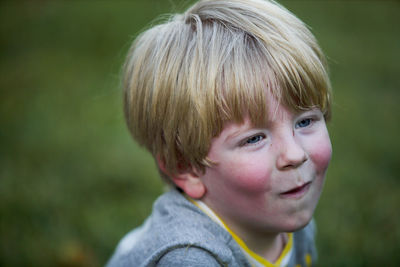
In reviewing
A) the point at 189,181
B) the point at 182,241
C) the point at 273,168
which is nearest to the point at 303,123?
the point at 273,168

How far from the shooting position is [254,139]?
1.57 meters

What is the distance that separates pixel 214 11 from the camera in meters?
1.74

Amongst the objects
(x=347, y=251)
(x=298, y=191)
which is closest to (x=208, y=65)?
(x=298, y=191)

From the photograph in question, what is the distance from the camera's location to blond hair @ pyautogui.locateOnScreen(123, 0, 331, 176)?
155 cm

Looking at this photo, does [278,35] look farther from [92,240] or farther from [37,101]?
[37,101]

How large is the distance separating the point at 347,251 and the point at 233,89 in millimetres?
1845

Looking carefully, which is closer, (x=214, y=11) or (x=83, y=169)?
(x=214, y=11)

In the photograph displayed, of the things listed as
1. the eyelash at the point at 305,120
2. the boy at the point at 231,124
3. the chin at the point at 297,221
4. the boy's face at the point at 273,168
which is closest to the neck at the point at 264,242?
the boy at the point at 231,124

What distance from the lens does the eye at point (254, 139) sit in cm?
156

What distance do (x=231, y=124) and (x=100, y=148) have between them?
9.53ft

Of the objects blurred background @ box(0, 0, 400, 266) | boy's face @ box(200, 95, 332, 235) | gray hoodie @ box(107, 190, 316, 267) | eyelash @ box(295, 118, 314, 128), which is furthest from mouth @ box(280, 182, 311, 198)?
blurred background @ box(0, 0, 400, 266)

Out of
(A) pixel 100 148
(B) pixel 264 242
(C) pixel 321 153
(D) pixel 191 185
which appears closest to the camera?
(C) pixel 321 153

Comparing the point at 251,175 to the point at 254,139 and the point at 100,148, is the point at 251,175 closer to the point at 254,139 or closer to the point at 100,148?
the point at 254,139

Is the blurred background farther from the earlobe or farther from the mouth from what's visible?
the mouth
